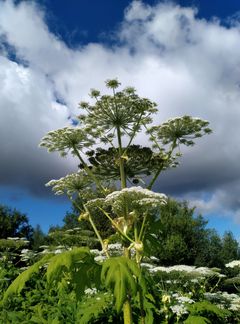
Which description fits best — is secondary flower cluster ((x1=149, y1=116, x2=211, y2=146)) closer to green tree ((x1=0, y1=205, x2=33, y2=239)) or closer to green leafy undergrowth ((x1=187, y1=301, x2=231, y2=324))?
green leafy undergrowth ((x1=187, y1=301, x2=231, y2=324))

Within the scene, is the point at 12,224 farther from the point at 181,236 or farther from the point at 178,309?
the point at 178,309

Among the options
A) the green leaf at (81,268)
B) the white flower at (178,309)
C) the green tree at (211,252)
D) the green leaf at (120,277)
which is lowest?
the green leaf at (120,277)

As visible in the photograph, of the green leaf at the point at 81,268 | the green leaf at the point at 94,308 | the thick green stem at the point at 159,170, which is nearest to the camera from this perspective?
the green leaf at the point at 81,268

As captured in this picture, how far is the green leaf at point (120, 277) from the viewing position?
16.1 feet

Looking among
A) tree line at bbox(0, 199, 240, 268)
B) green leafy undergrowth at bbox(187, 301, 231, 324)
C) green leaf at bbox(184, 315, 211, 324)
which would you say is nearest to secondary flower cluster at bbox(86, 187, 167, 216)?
green leaf at bbox(184, 315, 211, 324)

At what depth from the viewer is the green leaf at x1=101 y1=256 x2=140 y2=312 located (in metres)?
4.91

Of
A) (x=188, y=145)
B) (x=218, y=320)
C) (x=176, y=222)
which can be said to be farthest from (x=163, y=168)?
(x=176, y=222)

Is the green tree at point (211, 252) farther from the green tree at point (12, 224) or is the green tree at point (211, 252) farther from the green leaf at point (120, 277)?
the green leaf at point (120, 277)

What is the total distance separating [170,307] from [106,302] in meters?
1.31

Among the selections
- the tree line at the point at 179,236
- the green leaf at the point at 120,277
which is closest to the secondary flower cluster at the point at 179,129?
the green leaf at the point at 120,277

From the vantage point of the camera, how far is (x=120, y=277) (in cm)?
493

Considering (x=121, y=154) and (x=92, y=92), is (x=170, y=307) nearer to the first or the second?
(x=121, y=154)

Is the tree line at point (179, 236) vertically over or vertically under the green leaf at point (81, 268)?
over

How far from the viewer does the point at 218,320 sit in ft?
35.0
